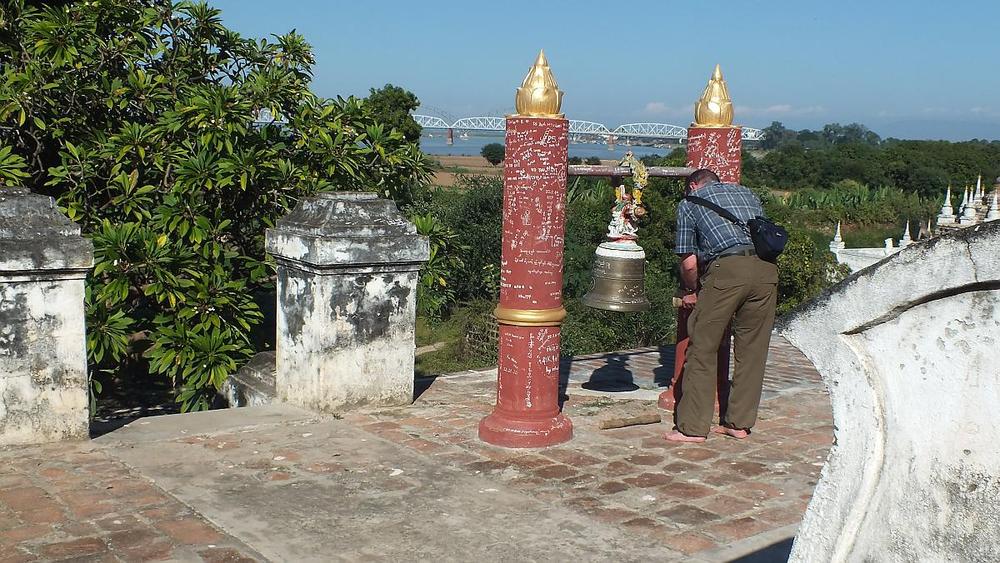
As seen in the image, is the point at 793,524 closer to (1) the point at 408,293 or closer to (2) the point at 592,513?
(2) the point at 592,513

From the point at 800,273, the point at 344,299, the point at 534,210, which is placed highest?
the point at 534,210

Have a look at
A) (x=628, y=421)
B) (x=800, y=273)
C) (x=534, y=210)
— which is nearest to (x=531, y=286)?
(x=534, y=210)

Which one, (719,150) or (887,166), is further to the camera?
(887,166)

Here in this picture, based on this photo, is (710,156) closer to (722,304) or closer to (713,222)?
(713,222)

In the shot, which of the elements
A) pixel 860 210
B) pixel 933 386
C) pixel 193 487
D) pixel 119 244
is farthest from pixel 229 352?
pixel 860 210

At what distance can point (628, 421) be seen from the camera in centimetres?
678

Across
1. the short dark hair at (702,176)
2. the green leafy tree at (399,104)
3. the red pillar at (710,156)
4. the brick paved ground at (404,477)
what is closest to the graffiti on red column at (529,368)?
the brick paved ground at (404,477)

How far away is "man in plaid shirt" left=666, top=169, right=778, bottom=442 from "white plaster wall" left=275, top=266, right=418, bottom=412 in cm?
191

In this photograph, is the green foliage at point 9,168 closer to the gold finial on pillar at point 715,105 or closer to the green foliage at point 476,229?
the gold finial on pillar at point 715,105

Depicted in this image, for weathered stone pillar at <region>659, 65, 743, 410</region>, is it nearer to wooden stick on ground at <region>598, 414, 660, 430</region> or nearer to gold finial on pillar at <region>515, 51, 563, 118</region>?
wooden stick on ground at <region>598, 414, 660, 430</region>

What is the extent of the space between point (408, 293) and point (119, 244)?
81.0 inches

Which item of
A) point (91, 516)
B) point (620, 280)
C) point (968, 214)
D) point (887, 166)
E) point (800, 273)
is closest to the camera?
point (91, 516)

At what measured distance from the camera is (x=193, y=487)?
208 inches

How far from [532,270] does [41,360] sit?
284cm
